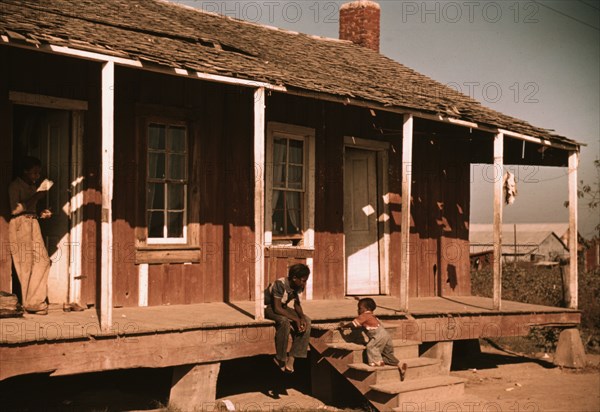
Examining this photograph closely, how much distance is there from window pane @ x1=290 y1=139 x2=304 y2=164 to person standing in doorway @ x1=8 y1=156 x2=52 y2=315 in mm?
4620

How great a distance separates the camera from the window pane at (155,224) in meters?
11.6

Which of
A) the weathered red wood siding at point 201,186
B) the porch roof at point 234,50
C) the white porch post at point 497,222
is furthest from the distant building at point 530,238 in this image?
the weathered red wood siding at point 201,186

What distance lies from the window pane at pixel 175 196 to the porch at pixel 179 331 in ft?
4.64

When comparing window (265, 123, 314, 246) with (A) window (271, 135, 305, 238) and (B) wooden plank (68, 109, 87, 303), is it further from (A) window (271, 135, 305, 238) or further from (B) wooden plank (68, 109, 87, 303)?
(B) wooden plank (68, 109, 87, 303)

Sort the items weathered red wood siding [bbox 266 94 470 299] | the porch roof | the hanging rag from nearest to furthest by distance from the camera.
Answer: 1. the porch roof
2. weathered red wood siding [bbox 266 94 470 299]
3. the hanging rag

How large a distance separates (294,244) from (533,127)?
15.8 ft

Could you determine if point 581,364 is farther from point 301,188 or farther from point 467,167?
point 301,188

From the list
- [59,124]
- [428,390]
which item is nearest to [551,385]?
[428,390]

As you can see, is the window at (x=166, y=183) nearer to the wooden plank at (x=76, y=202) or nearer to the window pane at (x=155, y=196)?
the window pane at (x=155, y=196)

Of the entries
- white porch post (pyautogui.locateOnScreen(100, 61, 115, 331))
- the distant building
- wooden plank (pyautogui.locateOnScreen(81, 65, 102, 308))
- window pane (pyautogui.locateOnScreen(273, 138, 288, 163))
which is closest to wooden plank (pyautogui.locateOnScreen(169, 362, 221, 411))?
white porch post (pyautogui.locateOnScreen(100, 61, 115, 331))

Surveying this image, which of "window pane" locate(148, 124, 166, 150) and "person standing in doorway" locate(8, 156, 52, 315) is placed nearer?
"person standing in doorway" locate(8, 156, 52, 315)

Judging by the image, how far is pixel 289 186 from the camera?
1346 cm

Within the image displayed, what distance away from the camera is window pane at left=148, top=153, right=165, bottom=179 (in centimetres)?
1155

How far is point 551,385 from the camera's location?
12.9 m
